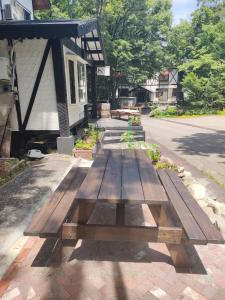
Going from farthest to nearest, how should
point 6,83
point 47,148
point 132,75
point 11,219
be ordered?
1. point 132,75
2. point 47,148
3. point 6,83
4. point 11,219

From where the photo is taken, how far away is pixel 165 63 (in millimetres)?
29188

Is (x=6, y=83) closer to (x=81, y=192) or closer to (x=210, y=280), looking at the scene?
(x=81, y=192)

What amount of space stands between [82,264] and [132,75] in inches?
1064

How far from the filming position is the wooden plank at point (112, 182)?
98.7 inches

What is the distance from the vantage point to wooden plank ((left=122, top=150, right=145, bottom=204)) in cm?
248

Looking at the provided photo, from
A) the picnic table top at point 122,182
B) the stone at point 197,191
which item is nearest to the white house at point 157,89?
the stone at point 197,191

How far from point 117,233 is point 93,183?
651 mm

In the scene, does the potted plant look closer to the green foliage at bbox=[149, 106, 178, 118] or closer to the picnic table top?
the picnic table top

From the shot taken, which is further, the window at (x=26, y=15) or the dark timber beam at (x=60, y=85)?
the window at (x=26, y=15)

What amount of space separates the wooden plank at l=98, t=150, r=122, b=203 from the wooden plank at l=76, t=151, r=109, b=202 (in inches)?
2.1

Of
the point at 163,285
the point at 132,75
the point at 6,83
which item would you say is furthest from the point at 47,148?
the point at 132,75

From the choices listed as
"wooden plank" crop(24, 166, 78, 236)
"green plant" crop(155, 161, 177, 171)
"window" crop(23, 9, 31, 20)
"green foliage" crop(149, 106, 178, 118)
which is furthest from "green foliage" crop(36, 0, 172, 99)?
"wooden plank" crop(24, 166, 78, 236)

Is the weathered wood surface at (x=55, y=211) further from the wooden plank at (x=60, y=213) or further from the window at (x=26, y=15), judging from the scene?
the window at (x=26, y=15)

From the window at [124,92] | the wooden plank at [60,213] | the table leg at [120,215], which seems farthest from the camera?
the window at [124,92]
